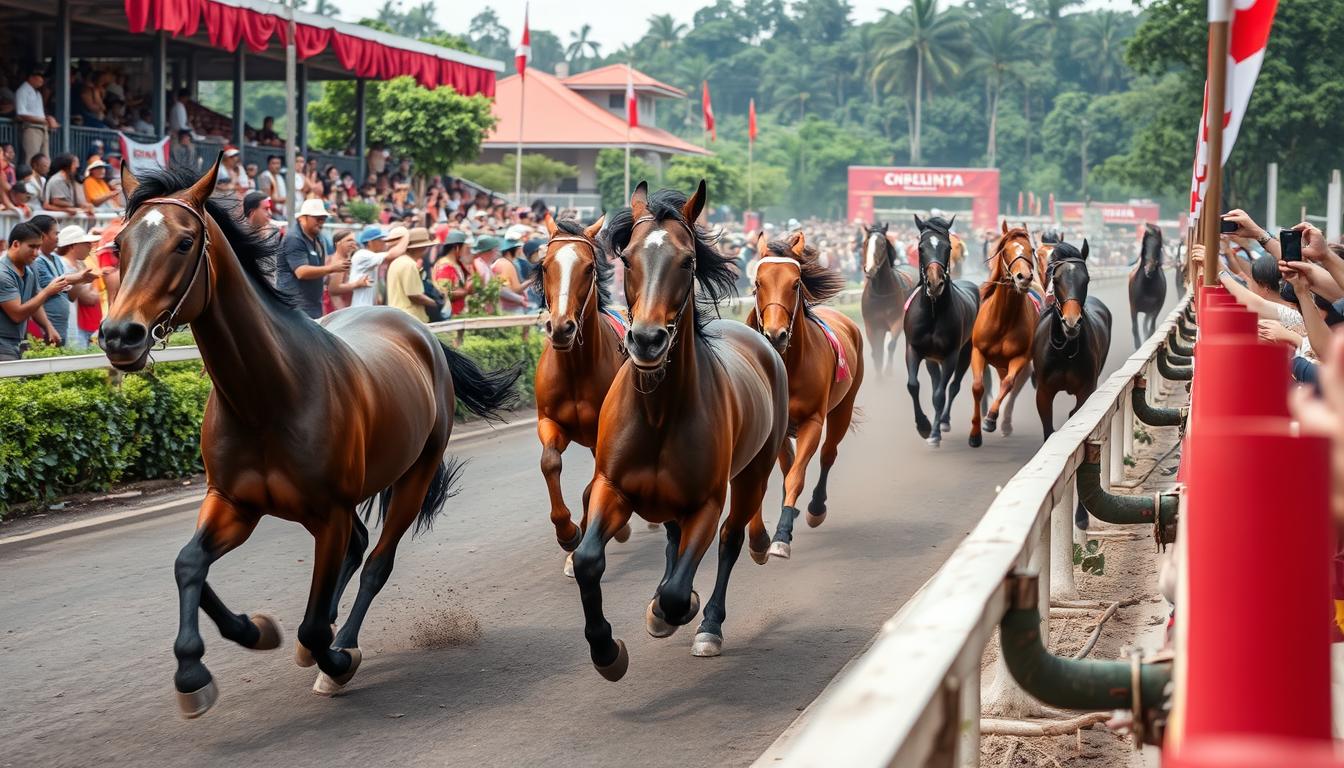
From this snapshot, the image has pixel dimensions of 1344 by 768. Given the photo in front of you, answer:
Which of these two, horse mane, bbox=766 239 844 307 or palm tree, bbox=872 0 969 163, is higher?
palm tree, bbox=872 0 969 163

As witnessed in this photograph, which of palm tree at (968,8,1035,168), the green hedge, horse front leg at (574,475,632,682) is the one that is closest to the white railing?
→ horse front leg at (574,475,632,682)

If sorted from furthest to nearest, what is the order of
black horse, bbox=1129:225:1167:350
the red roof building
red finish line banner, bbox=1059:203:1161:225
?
red finish line banner, bbox=1059:203:1161:225 → the red roof building → black horse, bbox=1129:225:1167:350

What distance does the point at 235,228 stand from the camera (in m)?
5.98

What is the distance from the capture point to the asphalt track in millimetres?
5523

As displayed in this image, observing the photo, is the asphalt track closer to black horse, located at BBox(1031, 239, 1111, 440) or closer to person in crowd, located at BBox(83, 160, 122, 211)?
black horse, located at BBox(1031, 239, 1111, 440)

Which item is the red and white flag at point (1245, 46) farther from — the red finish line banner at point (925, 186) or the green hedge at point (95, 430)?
the red finish line banner at point (925, 186)

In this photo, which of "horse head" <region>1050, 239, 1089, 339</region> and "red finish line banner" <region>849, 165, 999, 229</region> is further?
"red finish line banner" <region>849, 165, 999, 229</region>

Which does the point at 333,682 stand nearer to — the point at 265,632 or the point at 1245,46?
the point at 265,632

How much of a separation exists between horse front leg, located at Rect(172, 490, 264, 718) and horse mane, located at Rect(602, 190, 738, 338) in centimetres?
191

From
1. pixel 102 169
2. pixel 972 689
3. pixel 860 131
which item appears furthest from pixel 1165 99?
pixel 972 689

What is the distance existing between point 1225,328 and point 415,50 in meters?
29.8

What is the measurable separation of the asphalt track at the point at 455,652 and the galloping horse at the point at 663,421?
1.59 feet

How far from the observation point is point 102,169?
60.0 feet

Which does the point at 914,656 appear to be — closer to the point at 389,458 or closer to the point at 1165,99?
the point at 389,458
